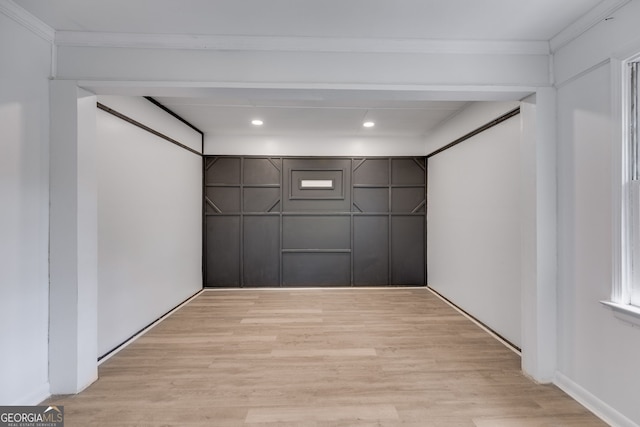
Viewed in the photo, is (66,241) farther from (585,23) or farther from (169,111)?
(585,23)

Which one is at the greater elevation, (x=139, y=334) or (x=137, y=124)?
(x=137, y=124)

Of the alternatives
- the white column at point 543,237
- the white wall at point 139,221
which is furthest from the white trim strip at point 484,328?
the white wall at point 139,221

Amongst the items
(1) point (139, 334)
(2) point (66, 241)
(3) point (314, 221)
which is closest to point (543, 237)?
(3) point (314, 221)

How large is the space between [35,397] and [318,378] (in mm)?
1895

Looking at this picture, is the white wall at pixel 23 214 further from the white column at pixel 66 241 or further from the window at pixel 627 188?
the window at pixel 627 188

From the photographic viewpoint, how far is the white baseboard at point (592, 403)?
1.77m

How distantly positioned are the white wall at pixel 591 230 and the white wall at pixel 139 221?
3652 mm

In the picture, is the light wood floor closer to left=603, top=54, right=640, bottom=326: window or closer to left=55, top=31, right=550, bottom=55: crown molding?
left=603, top=54, right=640, bottom=326: window

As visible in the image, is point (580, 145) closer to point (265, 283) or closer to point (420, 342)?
point (420, 342)

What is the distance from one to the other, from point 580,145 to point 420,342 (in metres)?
2.11

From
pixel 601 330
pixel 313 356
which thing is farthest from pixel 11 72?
pixel 601 330

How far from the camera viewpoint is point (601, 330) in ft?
6.27

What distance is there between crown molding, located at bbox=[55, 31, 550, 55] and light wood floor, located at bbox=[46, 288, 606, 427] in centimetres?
248

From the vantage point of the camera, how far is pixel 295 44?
2232mm
